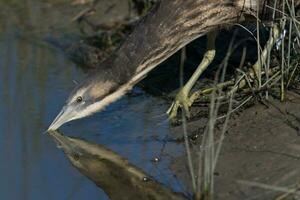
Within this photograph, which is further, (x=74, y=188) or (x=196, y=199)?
(x=74, y=188)

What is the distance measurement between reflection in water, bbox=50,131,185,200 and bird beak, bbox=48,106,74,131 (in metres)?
0.05

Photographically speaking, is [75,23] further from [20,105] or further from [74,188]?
[74,188]

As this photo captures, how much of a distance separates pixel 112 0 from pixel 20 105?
2020 millimetres

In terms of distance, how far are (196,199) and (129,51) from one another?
50.1 inches

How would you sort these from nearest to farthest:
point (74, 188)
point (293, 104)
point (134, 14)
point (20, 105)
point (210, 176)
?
point (210, 176) < point (74, 188) < point (293, 104) < point (20, 105) < point (134, 14)

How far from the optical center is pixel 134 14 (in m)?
6.99

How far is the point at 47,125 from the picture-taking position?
205 inches

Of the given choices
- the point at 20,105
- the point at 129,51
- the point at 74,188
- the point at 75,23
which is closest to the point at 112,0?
the point at 75,23

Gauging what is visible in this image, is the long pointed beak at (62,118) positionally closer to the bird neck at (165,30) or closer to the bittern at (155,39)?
the bittern at (155,39)

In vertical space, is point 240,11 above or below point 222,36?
above

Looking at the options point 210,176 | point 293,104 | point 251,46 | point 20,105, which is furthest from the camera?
point 251,46

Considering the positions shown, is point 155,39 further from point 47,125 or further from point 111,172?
point 47,125

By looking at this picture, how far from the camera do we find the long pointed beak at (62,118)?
5.04 meters

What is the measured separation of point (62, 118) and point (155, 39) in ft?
2.35
